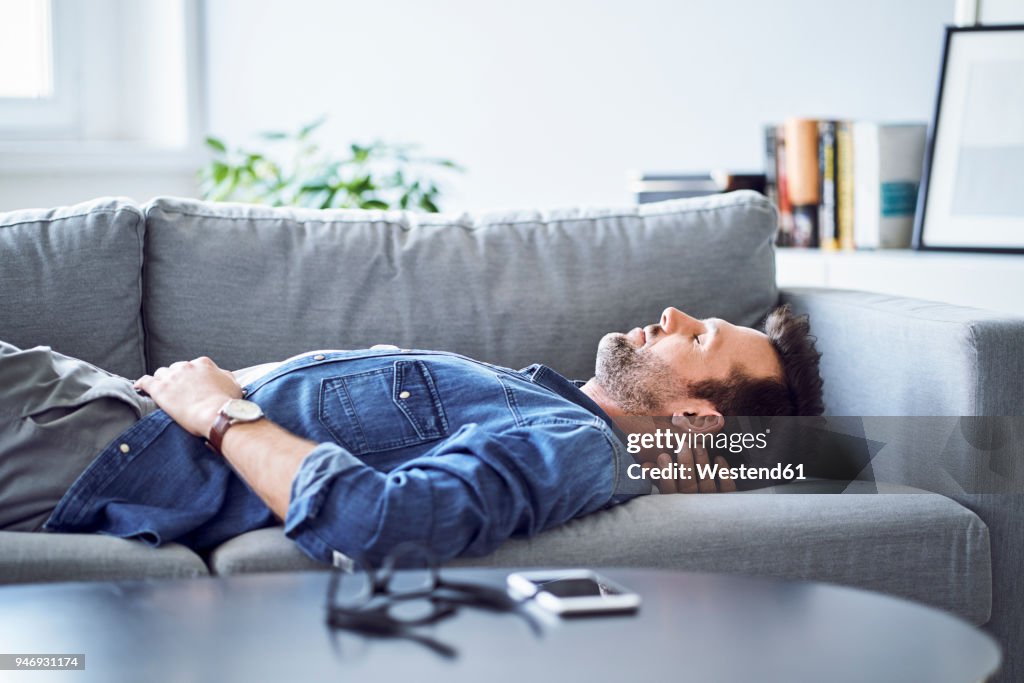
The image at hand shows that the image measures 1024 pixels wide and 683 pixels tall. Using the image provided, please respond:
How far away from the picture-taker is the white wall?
9.62ft

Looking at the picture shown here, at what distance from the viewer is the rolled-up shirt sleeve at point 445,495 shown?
3.91 feet

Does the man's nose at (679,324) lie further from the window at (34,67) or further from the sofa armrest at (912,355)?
the window at (34,67)

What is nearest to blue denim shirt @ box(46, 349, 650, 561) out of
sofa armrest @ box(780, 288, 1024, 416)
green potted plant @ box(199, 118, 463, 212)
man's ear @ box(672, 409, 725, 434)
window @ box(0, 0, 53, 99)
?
man's ear @ box(672, 409, 725, 434)

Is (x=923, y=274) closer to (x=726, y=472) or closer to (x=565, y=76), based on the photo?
(x=726, y=472)

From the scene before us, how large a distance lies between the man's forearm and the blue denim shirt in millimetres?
52

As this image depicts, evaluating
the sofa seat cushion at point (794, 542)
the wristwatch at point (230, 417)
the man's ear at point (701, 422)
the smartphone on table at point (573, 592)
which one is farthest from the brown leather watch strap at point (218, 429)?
the man's ear at point (701, 422)

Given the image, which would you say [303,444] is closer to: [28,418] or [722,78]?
[28,418]

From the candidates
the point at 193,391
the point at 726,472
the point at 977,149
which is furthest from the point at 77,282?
the point at 977,149

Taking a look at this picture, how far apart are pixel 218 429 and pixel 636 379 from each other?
25.2 inches

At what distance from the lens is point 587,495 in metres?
1.40

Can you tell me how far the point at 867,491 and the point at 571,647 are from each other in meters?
0.93

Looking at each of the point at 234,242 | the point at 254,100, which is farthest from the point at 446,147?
the point at 234,242

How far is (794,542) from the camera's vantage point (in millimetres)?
1463

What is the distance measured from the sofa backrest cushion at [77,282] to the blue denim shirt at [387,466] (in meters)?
0.36
